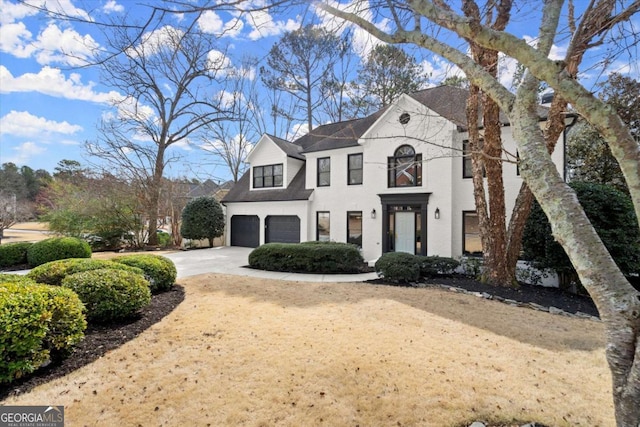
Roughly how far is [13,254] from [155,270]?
29.8 ft

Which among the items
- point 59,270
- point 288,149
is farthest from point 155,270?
point 288,149

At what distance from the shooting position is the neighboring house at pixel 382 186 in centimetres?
1192

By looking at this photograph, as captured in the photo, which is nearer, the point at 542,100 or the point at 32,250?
the point at 32,250

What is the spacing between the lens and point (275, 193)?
56.2 ft

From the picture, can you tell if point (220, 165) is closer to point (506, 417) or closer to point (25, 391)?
point (25, 391)

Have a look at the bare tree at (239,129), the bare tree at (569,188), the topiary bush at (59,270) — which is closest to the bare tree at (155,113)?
the bare tree at (239,129)

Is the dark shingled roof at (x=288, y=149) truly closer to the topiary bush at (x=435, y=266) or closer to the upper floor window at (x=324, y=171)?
the upper floor window at (x=324, y=171)

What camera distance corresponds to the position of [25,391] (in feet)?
11.0

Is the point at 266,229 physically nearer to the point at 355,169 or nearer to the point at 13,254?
the point at 355,169

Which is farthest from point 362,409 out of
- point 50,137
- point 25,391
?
point 50,137

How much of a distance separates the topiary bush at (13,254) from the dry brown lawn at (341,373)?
1042cm

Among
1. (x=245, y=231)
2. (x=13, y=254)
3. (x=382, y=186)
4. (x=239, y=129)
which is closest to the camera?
(x=13, y=254)

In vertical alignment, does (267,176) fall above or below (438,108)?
below

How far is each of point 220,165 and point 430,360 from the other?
80.1 ft
